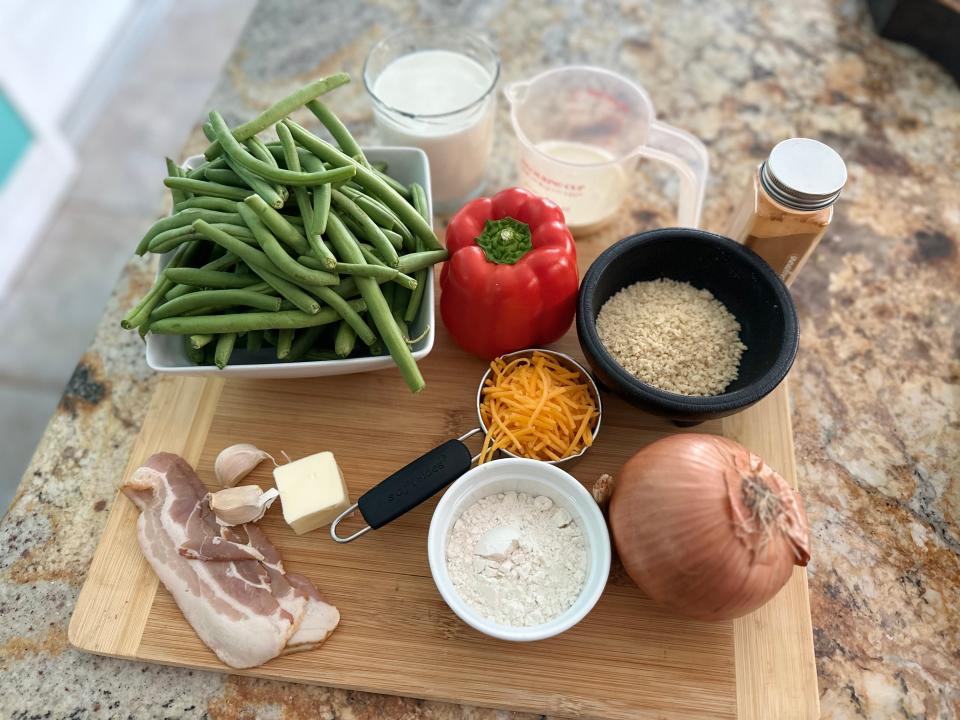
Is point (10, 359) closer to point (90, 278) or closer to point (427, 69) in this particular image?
point (90, 278)

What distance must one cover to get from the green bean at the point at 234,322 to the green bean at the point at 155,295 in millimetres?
27

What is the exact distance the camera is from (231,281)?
3.92 ft

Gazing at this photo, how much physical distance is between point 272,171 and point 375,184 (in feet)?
0.57

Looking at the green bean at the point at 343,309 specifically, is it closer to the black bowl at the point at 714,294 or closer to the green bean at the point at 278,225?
the green bean at the point at 278,225

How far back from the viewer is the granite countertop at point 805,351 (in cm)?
113

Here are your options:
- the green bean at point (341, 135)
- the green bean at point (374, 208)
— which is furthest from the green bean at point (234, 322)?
the green bean at point (341, 135)

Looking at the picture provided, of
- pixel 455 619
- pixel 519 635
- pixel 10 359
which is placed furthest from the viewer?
pixel 10 359

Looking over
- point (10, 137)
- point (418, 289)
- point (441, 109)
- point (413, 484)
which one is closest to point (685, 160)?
point (441, 109)

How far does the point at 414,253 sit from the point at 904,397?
975 millimetres

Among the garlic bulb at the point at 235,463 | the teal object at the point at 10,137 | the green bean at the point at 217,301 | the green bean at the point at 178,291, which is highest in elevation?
the green bean at the point at 217,301

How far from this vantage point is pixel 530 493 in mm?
1167

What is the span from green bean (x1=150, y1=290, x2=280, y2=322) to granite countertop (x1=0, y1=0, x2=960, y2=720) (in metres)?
0.28

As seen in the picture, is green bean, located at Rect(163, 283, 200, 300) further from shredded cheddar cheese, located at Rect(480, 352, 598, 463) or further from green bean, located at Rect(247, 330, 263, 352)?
shredded cheddar cheese, located at Rect(480, 352, 598, 463)

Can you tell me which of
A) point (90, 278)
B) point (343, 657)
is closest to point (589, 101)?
point (343, 657)
